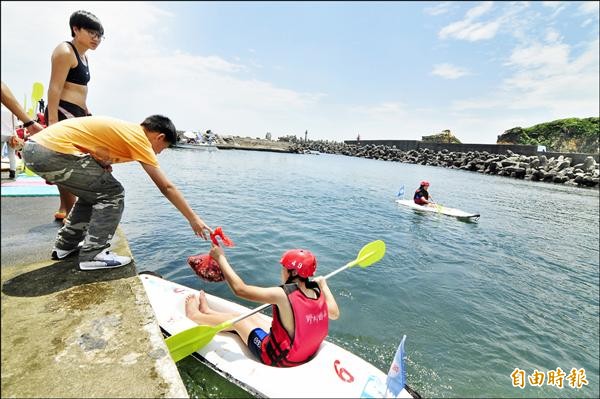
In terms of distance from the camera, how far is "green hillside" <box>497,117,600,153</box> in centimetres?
5325

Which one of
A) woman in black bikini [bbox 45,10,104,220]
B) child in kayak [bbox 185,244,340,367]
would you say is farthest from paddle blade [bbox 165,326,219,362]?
woman in black bikini [bbox 45,10,104,220]

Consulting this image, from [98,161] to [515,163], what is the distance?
50.5m

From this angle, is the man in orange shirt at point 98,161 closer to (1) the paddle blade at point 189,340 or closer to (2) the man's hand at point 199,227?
(2) the man's hand at point 199,227

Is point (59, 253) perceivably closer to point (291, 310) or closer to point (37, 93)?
point (291, 310)

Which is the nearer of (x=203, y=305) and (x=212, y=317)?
(x=212, y=317)

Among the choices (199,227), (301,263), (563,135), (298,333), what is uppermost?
(563,135)

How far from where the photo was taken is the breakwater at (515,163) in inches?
1468

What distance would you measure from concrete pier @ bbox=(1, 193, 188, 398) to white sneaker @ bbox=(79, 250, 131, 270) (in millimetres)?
77

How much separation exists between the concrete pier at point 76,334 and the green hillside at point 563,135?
69184 mm

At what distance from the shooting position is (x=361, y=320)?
554 centimetres

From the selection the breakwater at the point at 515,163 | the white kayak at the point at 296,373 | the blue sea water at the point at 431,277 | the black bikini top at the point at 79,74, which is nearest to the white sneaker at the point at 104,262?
the white kayak at the point at 296,373

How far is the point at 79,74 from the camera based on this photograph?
388cm

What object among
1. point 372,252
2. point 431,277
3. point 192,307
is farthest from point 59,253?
point 431,277

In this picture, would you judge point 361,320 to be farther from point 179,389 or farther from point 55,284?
point 55,284
